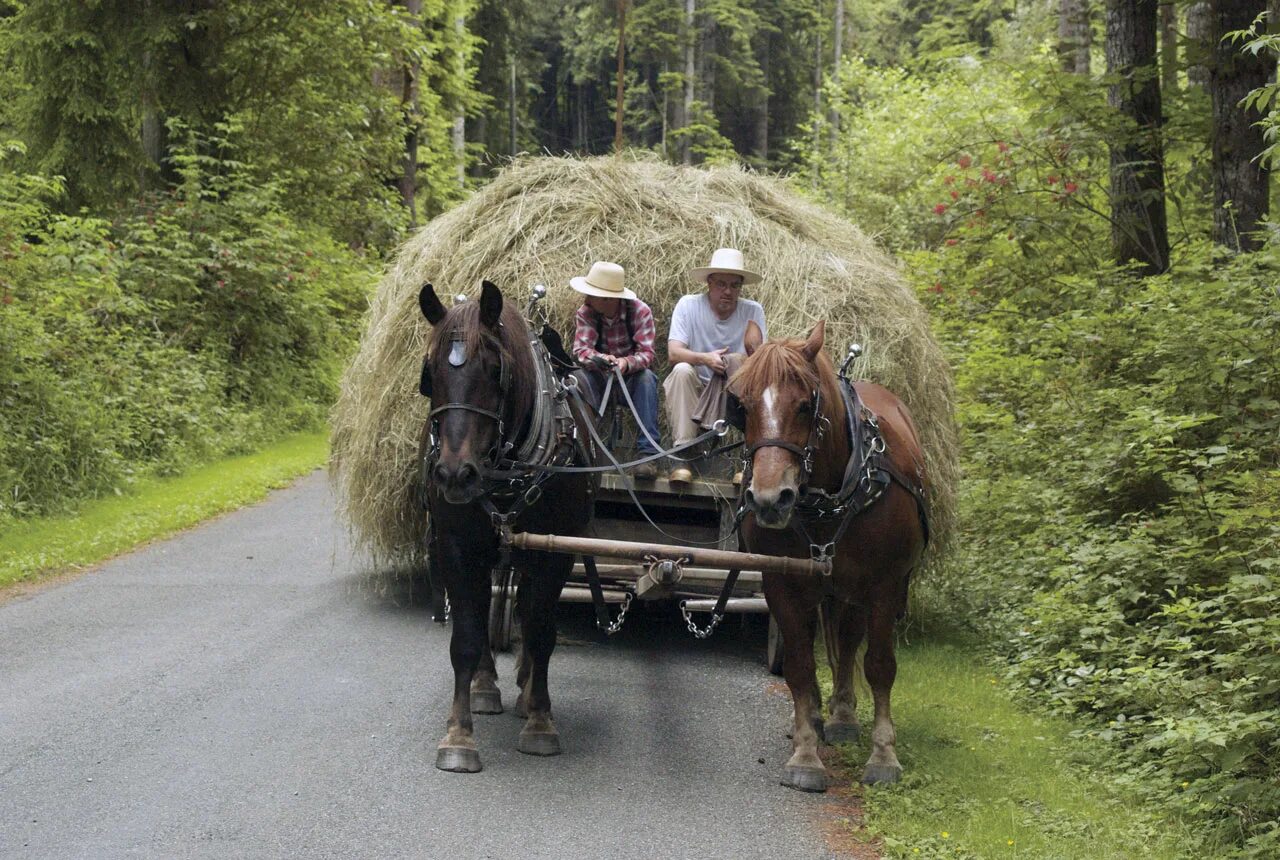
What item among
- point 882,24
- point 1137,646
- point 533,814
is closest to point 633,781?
point 533,814

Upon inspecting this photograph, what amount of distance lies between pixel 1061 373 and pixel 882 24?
141 feet

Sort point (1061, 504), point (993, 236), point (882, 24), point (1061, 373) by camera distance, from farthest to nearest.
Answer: point (882, 24) < point (993, 236) < point (1061, 373) < point (1061, 504)

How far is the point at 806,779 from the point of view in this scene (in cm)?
590

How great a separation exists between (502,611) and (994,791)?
3.24 metres

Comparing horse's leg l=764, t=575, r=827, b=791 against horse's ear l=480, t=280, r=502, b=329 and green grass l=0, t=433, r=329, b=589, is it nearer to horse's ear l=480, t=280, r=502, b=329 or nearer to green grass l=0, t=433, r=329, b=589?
horse's ear l=480, t=280, r=502, b=329

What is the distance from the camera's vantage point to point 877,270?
9047 millimetres

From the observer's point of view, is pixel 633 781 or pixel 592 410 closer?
pixel 633 781

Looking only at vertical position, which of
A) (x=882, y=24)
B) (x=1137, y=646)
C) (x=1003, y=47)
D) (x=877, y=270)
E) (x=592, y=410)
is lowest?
(x=1137, y=646)

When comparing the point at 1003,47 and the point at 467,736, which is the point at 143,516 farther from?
the point at 1003,47

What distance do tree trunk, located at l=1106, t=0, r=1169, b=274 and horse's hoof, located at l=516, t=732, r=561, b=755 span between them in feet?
22.6

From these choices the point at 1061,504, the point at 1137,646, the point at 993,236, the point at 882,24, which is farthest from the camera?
the point at 882,24

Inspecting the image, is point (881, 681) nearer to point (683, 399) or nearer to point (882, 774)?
point (882, 774)

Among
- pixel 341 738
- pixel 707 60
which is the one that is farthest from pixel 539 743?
pixel 707 60

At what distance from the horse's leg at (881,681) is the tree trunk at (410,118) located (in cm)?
1909
